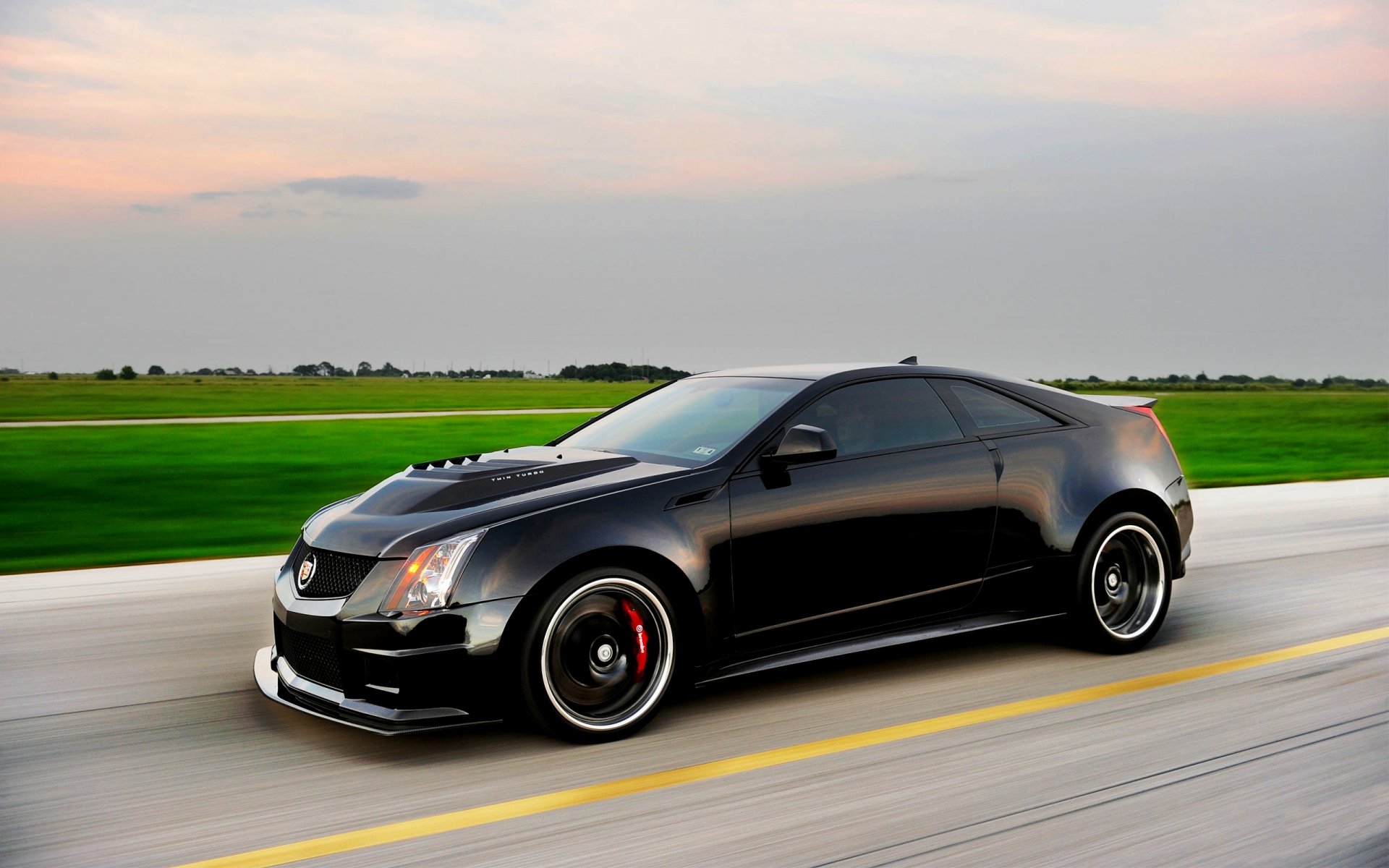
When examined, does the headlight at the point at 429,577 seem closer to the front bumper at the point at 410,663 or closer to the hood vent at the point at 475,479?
the front bumper at the point at 410,663

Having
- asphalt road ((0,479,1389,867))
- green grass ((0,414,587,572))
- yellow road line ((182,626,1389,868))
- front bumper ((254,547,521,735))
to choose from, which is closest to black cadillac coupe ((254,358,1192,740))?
front bumper ((254,547,521,735))

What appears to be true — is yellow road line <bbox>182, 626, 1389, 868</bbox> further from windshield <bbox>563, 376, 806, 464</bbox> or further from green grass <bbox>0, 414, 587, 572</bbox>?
green grass <bbox>0, 414, 587, 572</bbox>

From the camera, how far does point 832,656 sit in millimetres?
5102

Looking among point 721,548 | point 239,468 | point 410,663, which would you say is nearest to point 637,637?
point 721,548

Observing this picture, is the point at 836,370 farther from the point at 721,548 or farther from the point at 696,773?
the point at 696,773

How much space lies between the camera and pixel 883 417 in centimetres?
555

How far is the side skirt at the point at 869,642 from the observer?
192 inches

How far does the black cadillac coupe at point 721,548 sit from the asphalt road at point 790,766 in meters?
0.25

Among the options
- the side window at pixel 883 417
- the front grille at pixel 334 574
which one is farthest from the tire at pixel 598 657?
the side window at pixel 883 417

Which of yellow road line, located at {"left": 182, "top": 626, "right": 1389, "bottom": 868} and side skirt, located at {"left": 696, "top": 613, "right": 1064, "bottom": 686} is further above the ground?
side skirt, located at {"left": 696, "top": 613, "right": 1064, "bottom": 686}

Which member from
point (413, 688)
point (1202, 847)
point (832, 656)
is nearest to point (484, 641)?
point (413, 688)

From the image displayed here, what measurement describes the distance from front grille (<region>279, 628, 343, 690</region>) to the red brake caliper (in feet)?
3.64

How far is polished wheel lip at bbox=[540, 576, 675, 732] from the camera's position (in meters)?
4.46

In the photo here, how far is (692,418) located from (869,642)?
1346 millimetres
